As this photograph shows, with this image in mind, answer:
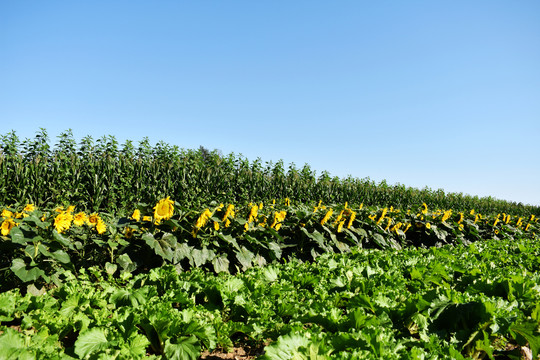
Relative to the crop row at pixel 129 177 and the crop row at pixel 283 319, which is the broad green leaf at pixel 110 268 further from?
the crop row at pixel 129 177

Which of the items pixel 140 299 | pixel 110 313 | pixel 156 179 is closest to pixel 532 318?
pixel 140 299

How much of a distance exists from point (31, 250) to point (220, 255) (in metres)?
1.77

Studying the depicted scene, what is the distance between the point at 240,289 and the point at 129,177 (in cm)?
661

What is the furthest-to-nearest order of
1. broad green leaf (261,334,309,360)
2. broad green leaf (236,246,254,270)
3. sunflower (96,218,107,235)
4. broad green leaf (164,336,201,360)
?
broad green leaf (236,246,254,270)
sunflower (96,218,107,235)
broad green leaf (164,336,201,360)
broad green leaf (261,334,309,360)

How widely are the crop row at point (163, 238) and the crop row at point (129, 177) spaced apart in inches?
118

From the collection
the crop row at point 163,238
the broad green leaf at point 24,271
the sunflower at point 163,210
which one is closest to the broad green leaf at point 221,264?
the crop row at point 163,238

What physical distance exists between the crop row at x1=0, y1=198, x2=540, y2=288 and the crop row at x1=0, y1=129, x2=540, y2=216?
2.99 m

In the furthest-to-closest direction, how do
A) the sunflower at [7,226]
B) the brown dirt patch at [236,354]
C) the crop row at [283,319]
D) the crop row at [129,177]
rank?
the crop row at [129,177]
the sunflower at [7,226]
the brown dirt patch at [236,354]
the crop row at [283,319]

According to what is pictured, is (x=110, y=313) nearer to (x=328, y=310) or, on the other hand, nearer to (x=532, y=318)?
(x=328, y=310)

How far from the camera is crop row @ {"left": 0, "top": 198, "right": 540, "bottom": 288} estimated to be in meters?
3.04

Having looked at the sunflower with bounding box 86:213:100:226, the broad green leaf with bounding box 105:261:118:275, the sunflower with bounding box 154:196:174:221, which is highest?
the sunflower with bounding box 154:196:174:221

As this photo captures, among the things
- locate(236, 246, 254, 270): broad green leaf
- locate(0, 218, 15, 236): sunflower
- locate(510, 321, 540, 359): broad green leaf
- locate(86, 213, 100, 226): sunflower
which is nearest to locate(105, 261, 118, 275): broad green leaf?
locate(86, 213, 100, 226): sunflower

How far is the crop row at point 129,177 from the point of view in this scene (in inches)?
284

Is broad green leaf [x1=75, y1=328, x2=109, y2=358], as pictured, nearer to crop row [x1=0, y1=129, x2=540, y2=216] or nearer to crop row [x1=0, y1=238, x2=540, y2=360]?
crop row [x1=0, y1=238, x2=540, y2=360]
